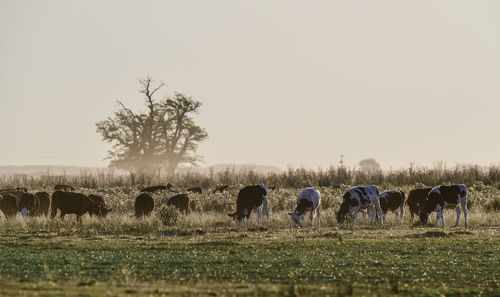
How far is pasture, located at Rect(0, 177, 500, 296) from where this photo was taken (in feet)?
50.3

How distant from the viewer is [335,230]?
100 feet

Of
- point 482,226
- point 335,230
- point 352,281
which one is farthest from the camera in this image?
point 482,226

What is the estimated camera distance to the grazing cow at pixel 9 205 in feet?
120

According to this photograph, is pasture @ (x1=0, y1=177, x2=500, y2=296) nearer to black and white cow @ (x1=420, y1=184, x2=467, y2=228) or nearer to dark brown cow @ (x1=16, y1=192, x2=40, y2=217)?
black and white cow @ (x1=420, y1=184, x2=467, y2=228)

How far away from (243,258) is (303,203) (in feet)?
39.1

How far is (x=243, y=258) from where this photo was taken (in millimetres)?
21266

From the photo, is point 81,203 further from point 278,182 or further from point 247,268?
point 278,182

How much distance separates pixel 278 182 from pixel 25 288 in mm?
44158

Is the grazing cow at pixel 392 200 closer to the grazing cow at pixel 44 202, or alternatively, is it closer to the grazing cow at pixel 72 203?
the grazing cow at pixel 72 203

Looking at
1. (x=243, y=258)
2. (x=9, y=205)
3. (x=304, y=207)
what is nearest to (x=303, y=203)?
(x=304, y=207)

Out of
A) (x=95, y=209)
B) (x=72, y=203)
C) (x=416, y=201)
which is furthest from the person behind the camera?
(x=416, y=201)

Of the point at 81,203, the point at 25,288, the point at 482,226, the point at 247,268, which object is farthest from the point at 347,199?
the point at 25,288

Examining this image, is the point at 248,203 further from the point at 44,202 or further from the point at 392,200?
the point at 44,202

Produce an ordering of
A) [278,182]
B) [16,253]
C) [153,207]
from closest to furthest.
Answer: [16,253] → [153,207] → [278,182]
